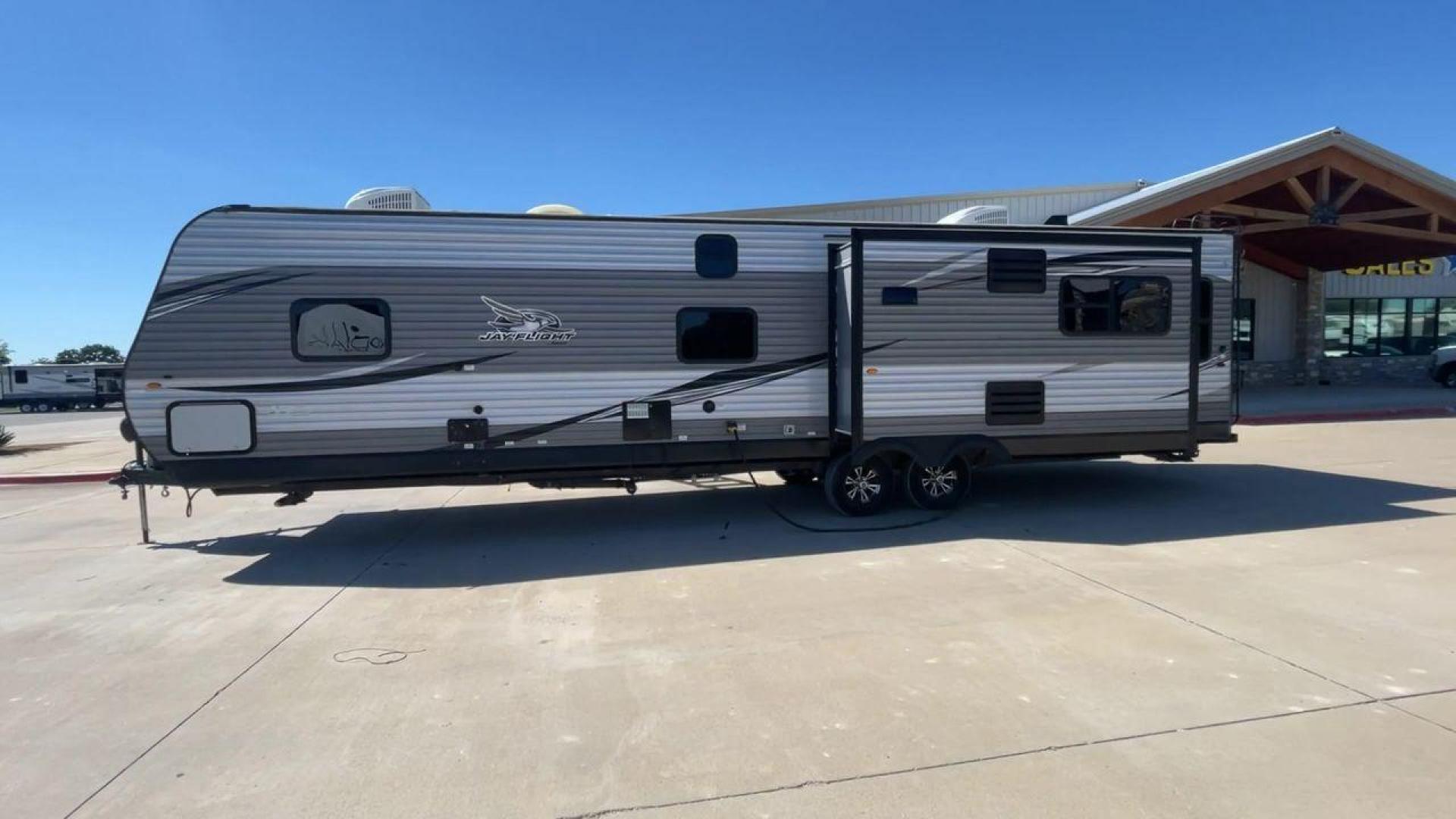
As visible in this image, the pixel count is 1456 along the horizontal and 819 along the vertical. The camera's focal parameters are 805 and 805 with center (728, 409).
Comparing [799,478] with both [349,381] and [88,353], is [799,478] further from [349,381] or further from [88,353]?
[88,353]

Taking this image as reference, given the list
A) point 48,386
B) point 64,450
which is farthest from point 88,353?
point 64,450

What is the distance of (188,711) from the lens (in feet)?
14.0

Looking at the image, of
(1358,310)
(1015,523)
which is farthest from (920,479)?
(1358,310)

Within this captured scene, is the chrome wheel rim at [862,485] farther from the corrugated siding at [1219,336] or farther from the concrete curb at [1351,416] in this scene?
the concrete curb at [1351,416]

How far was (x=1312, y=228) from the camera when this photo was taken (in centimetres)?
1853

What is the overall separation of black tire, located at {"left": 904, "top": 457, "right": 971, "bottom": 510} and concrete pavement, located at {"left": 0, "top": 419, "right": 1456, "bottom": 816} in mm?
286

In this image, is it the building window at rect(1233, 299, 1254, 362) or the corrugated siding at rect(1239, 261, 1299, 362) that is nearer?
the building window at rect(1233, 299, 1254, 362)

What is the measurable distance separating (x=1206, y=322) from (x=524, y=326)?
741 cm

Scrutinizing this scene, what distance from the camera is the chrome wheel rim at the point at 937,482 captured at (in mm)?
8594

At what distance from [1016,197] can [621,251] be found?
639 inches

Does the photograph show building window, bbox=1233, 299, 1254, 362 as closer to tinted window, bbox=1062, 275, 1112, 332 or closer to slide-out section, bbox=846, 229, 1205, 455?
slide-out section, bbox=846, 229, 1205, 455

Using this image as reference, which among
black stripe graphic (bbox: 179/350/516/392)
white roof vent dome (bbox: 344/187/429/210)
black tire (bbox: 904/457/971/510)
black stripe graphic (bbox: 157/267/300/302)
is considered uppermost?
white roof vent dome (bbox: 344/187/429/210)

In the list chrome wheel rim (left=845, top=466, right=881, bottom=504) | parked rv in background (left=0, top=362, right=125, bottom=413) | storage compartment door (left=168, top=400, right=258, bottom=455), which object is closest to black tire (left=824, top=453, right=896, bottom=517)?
chrome wheel rim (left=845, top=466, right=881, bottom=504)

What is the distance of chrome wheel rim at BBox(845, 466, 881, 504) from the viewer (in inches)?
332
